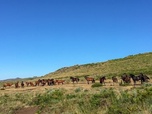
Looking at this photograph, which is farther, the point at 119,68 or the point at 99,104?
the point at 119,68

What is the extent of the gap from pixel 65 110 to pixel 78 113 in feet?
9.59

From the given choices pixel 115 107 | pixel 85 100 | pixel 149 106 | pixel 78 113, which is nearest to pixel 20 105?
pixel 85 100

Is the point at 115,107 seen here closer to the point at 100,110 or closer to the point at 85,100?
the point at 100,110

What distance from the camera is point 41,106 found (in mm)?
26078

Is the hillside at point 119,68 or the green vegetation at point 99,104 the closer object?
the green vegetation at point 99,104

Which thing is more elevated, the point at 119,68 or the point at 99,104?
the point at 119,68

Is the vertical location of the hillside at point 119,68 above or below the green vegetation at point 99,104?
above

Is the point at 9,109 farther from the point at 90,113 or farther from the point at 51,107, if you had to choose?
the point at 90,113

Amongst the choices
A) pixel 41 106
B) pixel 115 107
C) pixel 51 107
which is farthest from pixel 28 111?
pixel 115 107

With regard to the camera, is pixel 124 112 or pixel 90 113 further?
pixel 90 113

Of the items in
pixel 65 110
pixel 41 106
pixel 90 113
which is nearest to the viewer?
pixel 90 113

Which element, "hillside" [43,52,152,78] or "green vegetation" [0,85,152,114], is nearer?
"green vegetation" [0,85,152,114]

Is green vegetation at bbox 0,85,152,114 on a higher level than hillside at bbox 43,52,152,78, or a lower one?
lower

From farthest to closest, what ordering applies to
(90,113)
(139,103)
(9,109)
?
1. (9,109)
2. (90,113)
3. (139,103)
